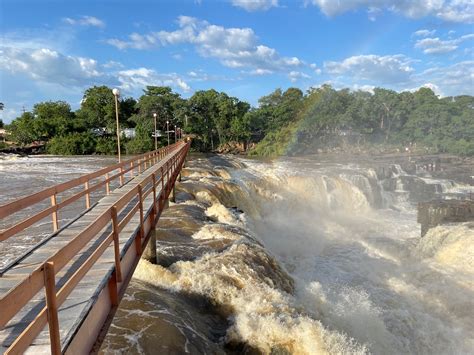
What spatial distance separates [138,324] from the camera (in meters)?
6.64

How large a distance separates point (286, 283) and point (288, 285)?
0.24ft

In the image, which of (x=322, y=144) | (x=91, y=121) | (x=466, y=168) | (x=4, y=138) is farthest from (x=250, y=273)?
(x=4, y=138)

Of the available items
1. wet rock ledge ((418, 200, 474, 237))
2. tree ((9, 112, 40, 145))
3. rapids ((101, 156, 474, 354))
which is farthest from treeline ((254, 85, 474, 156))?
rapids ((101, 156, 474, 354))

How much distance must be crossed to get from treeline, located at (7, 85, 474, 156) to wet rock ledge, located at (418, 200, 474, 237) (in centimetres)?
4797

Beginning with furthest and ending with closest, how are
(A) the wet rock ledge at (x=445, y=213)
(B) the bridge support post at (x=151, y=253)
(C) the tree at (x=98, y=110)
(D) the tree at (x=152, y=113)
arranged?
(C) the tree at (x=98, y=110), (D) the tree at (x=152, y=113), (A) the wet rock ledge at (x=445, y=213), (B) the bridge support post at (x=151, y=253)

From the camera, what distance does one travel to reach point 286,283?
33.3ft

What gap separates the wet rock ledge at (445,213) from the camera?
19.4 metres

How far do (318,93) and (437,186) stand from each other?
50190 millimetres

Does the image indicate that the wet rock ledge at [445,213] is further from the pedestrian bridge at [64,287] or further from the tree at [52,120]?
the tree at [52,120]

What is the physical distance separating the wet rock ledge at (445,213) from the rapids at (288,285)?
138 cm

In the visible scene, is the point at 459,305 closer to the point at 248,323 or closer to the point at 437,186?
the point at 248,323

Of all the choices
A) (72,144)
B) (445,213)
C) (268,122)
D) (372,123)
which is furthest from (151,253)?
(372,123)


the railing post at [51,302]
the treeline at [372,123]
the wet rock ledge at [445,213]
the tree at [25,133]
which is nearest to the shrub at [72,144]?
the tree at [25,133]

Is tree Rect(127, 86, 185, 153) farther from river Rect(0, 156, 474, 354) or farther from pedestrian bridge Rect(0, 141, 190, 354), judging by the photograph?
pedestrian bridge Rect(0, 141, 190, 354)
